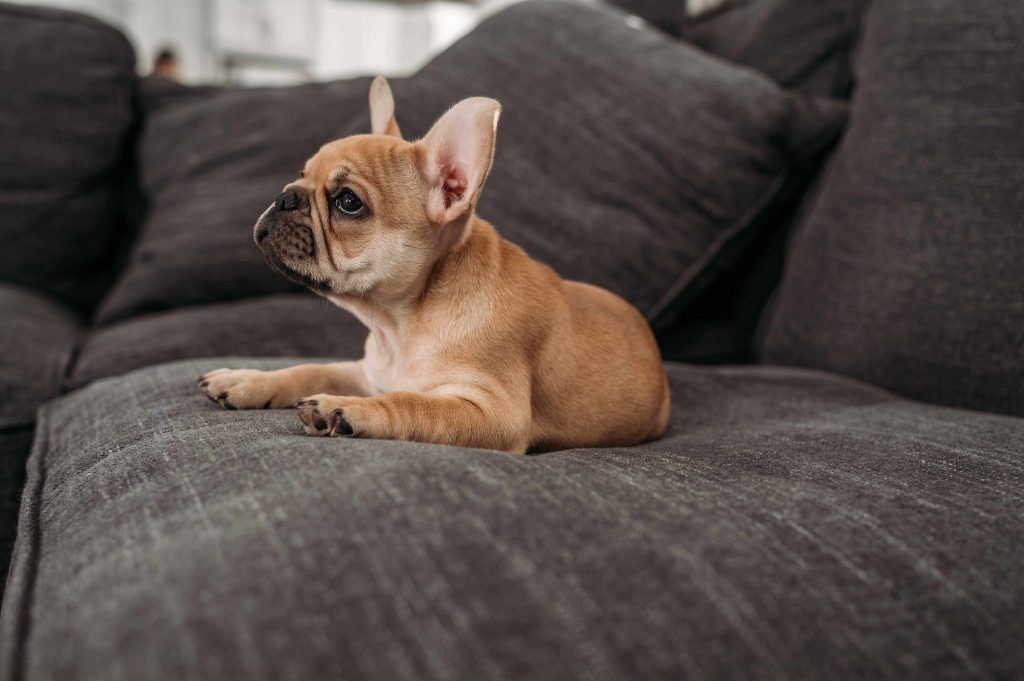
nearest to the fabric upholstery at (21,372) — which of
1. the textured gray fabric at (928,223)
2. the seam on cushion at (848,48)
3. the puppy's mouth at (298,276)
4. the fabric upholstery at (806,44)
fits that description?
the puppy's mouth at (298,276)

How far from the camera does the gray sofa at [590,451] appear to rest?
0.47 metres

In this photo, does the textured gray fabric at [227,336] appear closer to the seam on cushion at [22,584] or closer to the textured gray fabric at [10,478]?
the textured gray fabric at [10,478]

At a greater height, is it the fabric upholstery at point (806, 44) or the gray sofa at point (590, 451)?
the fabric upholstery at point (806, 44)

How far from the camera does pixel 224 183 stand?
1.73m

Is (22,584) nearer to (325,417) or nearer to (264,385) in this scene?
(325,417)

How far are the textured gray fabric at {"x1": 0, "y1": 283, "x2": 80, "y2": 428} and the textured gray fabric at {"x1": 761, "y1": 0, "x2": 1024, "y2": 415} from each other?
4.26ft

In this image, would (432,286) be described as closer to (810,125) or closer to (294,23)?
(810,125)

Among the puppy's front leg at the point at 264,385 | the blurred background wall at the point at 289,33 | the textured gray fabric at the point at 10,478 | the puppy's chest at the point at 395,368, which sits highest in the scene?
the blurred background wall at the point at 289,33

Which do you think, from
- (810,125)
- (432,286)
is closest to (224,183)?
(432,286)

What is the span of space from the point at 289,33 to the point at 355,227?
13.4ft

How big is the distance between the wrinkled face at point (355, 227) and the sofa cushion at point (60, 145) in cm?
128

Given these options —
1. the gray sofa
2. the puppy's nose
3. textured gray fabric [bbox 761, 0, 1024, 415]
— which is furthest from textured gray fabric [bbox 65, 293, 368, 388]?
textured gray fabric [bbox 761, 0, 1024, 415]

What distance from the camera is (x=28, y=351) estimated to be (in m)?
1.34

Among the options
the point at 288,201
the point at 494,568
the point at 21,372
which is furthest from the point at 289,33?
the point at 494,568
